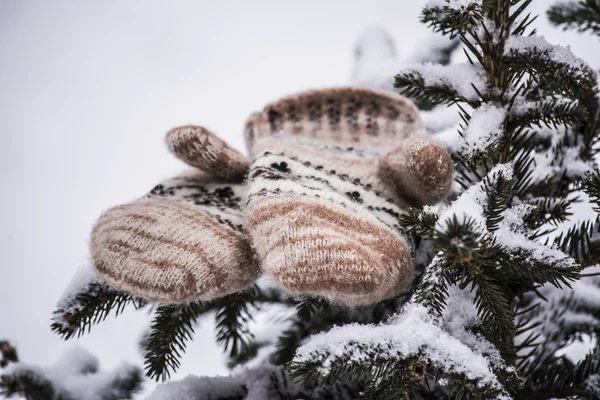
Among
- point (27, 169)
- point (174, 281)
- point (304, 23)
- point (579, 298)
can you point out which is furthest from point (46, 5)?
point (579, 298)

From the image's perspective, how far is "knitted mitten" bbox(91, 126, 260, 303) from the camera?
0.60 meters

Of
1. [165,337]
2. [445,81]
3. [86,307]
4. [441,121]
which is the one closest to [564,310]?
[445,81]

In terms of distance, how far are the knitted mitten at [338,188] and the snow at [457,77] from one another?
82 millimetres

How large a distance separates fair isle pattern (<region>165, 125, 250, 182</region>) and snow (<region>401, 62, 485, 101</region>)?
309mm

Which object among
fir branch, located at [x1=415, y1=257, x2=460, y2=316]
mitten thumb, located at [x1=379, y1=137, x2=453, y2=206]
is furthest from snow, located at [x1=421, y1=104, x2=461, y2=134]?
fir branch, located at [x1=415, y1=257, x2=460, y2=316]

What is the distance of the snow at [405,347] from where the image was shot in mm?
459

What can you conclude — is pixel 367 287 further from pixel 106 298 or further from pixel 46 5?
pixel 46 5

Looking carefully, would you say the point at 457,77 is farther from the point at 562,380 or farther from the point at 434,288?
the point at 562,380

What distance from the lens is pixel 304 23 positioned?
248 centimetres

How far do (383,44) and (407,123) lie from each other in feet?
2.08

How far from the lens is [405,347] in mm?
468

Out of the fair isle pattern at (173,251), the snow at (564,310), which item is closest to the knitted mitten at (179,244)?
the fair isle pattern at (173,251)

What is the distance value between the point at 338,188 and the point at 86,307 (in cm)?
41

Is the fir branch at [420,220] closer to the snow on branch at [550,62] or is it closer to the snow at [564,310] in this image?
the snow on branch at [550,62]
